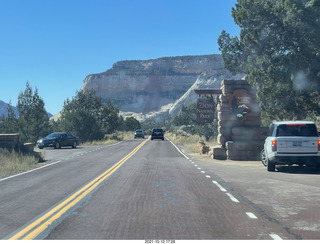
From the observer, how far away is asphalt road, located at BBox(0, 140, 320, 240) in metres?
6.12

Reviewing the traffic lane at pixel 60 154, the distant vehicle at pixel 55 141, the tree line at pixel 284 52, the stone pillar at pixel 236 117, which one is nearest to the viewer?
the tree line at pixel 284 52

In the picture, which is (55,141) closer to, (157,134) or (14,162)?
(14,162)

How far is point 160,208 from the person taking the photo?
805 centimetres

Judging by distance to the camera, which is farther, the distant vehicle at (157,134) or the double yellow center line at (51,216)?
the distant vehicle at (157,134)

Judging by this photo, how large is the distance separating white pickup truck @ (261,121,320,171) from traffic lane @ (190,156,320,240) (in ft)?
1.97

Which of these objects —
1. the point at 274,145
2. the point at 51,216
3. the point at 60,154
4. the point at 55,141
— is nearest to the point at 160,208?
the point at 51,216

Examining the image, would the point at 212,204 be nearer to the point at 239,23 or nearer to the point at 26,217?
the point at 26,217

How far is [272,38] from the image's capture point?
21.3 m

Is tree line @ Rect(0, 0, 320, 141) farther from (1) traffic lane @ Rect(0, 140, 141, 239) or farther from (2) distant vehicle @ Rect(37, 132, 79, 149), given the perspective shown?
(2) distant vehicle @ Rect(37, 132, 79, 149)

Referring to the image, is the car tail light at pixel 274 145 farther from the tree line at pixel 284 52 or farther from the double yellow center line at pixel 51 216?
the double yellow center line at pixel 51 216

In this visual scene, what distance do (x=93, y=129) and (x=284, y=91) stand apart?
1408 inches

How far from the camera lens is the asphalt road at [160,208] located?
6.12 meters

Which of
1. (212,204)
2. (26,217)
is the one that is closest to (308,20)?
(212,204)

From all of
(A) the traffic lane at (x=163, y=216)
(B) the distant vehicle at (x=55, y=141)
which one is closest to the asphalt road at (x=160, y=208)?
(A) the traffic lane at (x=163, y=216)
